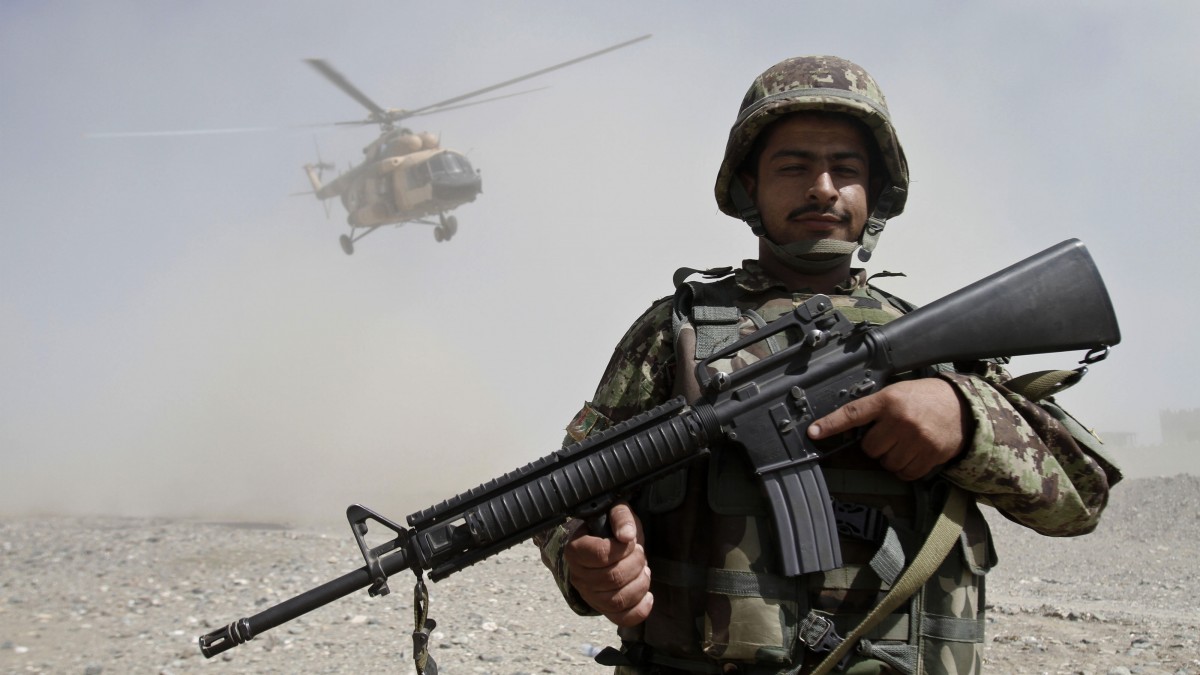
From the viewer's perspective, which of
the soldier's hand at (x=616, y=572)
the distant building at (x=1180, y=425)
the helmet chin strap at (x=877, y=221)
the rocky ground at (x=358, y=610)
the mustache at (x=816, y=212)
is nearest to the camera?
A: the soldier's hand at (x=616, y=572)

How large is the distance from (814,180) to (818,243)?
16 cm

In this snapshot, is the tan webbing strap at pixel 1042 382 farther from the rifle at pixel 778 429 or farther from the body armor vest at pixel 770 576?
the body armor vest at pixel 770 576

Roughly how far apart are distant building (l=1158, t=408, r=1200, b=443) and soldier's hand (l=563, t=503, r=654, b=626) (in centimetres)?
3966

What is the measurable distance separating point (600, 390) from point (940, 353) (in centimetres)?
84

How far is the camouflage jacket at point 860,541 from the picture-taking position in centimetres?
212

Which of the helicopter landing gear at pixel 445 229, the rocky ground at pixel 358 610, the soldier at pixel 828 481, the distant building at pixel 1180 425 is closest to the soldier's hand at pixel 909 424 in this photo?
the soldier at pixel 828 481

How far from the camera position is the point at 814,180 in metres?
2.46

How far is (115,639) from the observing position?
253 inches

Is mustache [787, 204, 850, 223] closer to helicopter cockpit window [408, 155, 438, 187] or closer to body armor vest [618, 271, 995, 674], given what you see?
body armor vest [618, 271, 995, 674]

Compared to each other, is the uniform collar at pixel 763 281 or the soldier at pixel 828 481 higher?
the uniform collar at pixel 763 281

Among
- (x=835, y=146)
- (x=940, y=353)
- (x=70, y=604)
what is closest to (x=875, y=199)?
(x=835, y=146)

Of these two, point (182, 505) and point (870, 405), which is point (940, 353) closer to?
point (870, 405)

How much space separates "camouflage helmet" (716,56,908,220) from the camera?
2.49 metres

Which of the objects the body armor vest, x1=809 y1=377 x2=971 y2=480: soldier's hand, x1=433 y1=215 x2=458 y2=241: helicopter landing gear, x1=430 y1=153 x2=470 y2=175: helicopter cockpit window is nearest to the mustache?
the body armor vest
